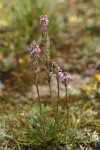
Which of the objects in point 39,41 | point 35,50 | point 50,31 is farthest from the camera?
point 50,31

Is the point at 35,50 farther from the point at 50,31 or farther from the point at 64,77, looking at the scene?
the point at 50,31

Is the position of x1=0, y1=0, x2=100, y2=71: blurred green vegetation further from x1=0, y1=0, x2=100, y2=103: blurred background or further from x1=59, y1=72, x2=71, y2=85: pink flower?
x1=59, y1=72, x2=71, y2=85: pink flower

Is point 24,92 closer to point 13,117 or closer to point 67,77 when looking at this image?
point 13,117

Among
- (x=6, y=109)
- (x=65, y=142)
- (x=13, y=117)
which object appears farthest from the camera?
(x=6, y=109)

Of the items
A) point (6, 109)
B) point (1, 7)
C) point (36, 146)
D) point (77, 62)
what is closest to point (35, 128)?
point (36, 146)

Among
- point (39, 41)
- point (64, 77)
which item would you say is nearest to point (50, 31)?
point (39, 41)

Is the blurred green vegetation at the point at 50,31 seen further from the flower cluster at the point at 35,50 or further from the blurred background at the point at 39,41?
the flower cluster at the point at 35,50

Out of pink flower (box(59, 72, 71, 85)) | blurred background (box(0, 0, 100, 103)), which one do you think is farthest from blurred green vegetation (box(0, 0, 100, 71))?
pink flower (box(59, 72, 71, 85))

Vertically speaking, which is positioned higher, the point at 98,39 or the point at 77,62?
the point at 98,39
